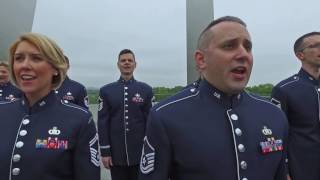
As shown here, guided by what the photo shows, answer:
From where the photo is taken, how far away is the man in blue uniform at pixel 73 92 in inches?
185

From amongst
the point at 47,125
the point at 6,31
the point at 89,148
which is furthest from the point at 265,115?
the point at 6,31

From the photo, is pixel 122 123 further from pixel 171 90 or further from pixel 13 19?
pixel 13 19

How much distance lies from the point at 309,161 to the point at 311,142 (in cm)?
15

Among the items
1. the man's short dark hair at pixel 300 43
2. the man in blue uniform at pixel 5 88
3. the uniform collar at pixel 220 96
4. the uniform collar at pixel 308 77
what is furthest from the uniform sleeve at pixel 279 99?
the man in blue uniform at pixel 5 88

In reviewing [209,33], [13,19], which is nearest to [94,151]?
[209,33]

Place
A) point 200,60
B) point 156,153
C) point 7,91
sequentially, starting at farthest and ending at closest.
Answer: point 7,91
point 200,60
point 156,153

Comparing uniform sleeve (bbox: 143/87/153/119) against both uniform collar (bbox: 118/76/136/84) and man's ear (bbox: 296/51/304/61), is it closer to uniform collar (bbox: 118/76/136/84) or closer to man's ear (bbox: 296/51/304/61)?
uniform collar (bbox: 118/76/136/84)

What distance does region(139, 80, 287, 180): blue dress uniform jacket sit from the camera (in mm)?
1613

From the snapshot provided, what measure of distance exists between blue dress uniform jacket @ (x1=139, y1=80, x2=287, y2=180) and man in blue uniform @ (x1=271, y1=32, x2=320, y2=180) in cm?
138

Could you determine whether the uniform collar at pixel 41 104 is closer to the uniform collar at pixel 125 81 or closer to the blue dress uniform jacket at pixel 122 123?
the blue dress uniform jacket at pixel 122 123

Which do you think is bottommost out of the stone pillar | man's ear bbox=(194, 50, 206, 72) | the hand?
the hand

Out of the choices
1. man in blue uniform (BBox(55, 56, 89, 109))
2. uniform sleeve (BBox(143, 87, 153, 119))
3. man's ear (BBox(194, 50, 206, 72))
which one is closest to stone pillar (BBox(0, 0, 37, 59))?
man in blue uniform (BBox(55, 56, 89, 109))

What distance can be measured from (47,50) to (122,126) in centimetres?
282

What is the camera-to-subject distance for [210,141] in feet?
5.37
